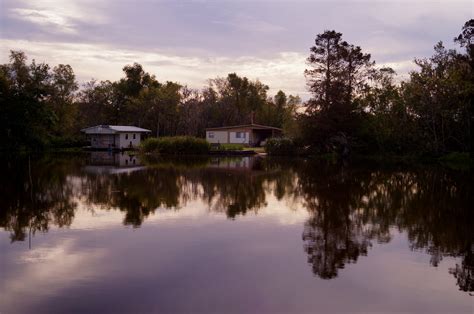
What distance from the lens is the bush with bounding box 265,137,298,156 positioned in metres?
50.2

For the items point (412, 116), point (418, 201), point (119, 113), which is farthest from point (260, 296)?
point (119, 113)

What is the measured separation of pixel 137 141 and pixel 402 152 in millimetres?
32422

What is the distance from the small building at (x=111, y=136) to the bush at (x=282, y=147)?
18.2 m

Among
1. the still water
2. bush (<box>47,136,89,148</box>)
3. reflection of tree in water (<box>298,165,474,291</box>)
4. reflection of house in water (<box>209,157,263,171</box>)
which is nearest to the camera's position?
the still water

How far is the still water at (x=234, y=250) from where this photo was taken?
7605 mm

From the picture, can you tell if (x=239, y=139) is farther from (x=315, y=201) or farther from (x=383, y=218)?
(x=383, y=218)

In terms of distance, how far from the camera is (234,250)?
10.6 m

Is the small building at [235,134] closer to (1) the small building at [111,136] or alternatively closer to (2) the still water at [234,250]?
(1) the small building at [111,136]

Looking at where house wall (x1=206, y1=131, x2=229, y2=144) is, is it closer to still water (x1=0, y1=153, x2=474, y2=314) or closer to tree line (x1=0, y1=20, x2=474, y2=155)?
tree line (x1=0, y1=20, x2=474, y2=155)

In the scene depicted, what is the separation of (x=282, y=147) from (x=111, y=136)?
70.2 feet

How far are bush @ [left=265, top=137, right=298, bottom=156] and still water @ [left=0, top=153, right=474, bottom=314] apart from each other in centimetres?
2949

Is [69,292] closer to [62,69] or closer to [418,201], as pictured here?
[418,201]

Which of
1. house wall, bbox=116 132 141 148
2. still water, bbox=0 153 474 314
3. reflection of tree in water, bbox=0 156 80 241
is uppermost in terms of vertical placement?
house wall, bbox=116 132 141 148

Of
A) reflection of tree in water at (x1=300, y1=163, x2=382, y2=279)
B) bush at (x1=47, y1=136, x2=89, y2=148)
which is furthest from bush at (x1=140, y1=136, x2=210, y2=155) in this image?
reflection of tree in water at (x1=300, y1=163, x2=382, y2=279)
